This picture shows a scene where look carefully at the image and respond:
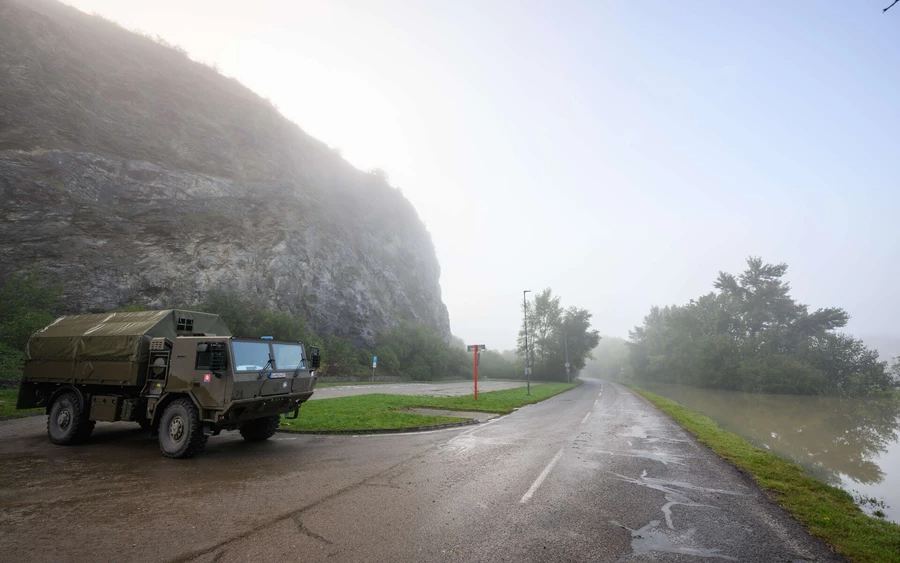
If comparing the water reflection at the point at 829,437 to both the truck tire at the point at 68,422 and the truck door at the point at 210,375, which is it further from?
the truck tire at the point at 68,422

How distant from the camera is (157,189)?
3553cm

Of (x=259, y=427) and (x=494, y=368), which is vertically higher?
(x=259, y=427)

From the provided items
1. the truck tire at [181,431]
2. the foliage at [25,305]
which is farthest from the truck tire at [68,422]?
the foliage at [25,305]

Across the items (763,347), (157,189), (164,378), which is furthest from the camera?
(763,347)

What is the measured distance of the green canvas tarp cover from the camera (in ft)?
29.8

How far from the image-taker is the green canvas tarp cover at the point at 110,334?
357 inches

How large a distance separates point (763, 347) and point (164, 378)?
5766 cm

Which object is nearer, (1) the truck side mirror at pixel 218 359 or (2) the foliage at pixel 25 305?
(1) the truck side mirror at pixel 218 359

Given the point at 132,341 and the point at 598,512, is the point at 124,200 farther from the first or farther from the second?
the point at 598,512

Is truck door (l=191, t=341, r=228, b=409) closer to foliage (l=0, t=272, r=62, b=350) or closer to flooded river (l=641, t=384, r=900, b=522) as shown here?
flooded river (l=641, t=384, r=900, b=522)

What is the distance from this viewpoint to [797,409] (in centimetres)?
2633

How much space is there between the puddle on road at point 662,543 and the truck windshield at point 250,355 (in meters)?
7.62

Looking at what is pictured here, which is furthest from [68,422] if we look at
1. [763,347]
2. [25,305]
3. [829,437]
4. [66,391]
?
[763,347]

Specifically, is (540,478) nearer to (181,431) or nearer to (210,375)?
(210,375)
